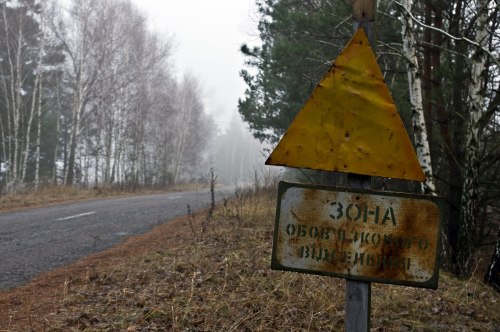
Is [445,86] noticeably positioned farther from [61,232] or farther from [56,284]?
[61,232]

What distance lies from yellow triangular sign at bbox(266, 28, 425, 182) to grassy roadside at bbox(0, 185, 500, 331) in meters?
2.15

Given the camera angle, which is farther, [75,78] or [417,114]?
[75,78]

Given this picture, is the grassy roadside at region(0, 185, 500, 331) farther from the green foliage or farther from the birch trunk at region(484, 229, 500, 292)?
the green foliage

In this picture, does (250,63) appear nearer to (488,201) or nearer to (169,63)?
(488,201)

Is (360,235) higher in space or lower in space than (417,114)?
lower

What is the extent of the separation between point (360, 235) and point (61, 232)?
8.27 meters

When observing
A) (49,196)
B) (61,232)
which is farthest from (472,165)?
(49,196)

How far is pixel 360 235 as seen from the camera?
210 cm

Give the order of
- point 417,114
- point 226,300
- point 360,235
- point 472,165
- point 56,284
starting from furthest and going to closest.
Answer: point 472,165, point 417,114, point 56,284, point 226,300, point 360,235

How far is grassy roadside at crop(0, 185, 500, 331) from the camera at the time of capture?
3.99 metres

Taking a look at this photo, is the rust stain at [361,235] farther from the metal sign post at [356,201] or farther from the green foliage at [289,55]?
the green foliage at [289,55]

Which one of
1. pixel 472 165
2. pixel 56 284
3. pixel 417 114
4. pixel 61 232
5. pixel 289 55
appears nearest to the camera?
pixel 56 284

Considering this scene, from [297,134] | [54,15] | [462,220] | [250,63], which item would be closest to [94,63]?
[54,15]

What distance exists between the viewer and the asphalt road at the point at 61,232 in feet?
21.7
